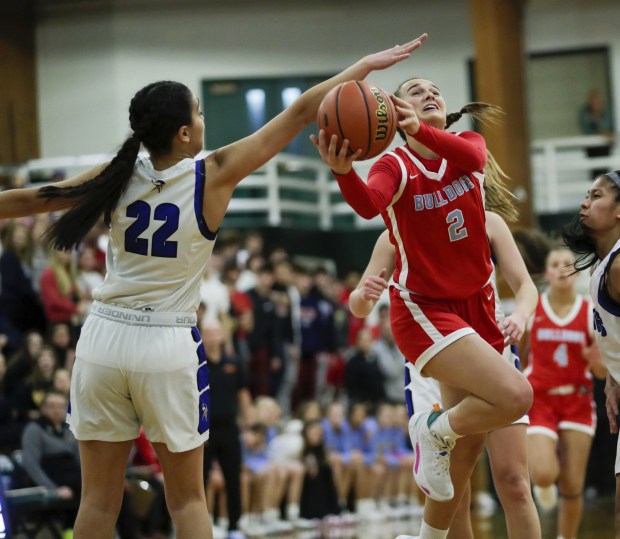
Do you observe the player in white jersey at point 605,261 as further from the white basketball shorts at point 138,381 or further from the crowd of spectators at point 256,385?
the crowd of spectators at point 256,385

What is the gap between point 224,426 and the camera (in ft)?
31.1

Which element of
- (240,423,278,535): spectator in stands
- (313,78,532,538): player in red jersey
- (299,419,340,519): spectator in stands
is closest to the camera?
(313,78,532,538): player in red jersey

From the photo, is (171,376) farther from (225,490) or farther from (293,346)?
(293,346)

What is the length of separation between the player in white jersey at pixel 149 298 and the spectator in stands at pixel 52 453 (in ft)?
14.2

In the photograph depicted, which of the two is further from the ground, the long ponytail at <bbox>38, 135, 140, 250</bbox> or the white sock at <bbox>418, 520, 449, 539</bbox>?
the long ponytail at <bbox>38, 135, 140, 250</bbox>

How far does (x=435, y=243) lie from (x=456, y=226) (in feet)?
0.38

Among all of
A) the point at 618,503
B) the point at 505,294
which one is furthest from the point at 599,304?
the point at 505,294

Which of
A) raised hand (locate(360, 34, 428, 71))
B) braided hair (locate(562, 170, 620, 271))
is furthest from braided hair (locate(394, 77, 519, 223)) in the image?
raised hand (locate(360, 34, 428, 71))

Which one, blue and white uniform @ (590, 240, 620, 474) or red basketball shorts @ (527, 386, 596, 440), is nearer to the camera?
blue and white uniform @ (590, 240, 620, 474)

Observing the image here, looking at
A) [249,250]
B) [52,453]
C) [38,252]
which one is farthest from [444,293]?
[249,250]

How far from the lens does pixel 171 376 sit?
4004 mm

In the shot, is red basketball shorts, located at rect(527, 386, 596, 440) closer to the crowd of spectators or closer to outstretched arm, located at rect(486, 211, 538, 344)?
outstretched arm, located at rect(486, 211, 538, 344)

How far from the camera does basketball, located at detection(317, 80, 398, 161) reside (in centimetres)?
409

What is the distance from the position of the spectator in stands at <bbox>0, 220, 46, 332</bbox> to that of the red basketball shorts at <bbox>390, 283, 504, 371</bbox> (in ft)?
21.1
